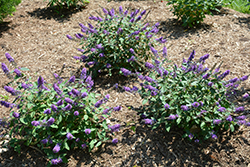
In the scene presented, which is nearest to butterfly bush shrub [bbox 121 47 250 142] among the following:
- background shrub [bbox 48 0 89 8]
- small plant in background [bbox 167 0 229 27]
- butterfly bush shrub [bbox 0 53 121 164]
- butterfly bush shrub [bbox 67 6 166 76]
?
butterfly bush shrub [bbox 0 53 121 164]

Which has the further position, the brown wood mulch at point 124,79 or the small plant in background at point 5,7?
the small plant in background at point 5,7

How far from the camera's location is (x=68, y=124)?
105 inches

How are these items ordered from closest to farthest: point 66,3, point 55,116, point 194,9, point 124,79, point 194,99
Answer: point 55,116
point 194,99
point 124,79
point 194,9
point 66,3

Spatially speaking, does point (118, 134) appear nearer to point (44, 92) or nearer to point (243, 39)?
point (44, 92)

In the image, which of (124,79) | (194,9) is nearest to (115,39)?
(124,79)

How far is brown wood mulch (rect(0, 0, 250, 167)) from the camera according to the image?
2887 mm

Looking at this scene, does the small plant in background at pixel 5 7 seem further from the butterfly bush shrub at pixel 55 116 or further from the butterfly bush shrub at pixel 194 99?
→ the butterfly bush shrub at pixel 194 99

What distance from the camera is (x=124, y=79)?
4.24 m

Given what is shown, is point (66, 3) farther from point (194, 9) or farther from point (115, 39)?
point (194, 9)

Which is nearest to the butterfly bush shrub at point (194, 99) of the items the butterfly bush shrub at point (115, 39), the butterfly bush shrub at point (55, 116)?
the butterfly bush shrub at point (55, 116)

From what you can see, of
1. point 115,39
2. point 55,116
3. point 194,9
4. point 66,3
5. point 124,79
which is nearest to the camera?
point 55,116

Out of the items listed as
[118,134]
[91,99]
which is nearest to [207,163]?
[118,134]

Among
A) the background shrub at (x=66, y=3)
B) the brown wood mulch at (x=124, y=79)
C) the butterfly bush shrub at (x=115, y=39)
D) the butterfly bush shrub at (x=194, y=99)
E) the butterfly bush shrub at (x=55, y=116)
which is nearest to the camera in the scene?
the butterfly bush shrub at (x=55, y=116)

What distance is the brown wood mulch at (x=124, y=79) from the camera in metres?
2.89
